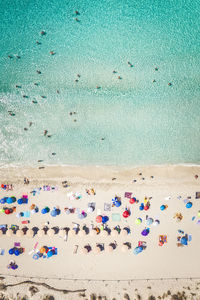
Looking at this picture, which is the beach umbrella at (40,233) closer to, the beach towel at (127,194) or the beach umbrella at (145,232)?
the beach towel at (127,194)

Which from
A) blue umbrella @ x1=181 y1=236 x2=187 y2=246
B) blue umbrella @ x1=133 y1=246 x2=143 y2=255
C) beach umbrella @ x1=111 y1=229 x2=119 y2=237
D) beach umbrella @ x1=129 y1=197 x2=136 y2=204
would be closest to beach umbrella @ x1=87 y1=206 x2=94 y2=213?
beach umbrella @ x1=111 y1=229 x2=119 y2=237

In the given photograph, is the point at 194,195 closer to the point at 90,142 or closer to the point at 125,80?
the point at 90,142

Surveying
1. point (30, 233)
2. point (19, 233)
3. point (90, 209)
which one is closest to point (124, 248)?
point (90, 209)

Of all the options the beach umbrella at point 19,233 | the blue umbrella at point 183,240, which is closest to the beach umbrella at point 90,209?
the beach umbrella at point 19,233

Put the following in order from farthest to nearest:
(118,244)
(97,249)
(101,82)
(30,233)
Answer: (101,82)
(118,244)
(30,233)
(97,249)

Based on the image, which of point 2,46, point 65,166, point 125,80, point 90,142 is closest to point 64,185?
point 65,166

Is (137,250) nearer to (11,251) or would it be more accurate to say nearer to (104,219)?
(104,219)
